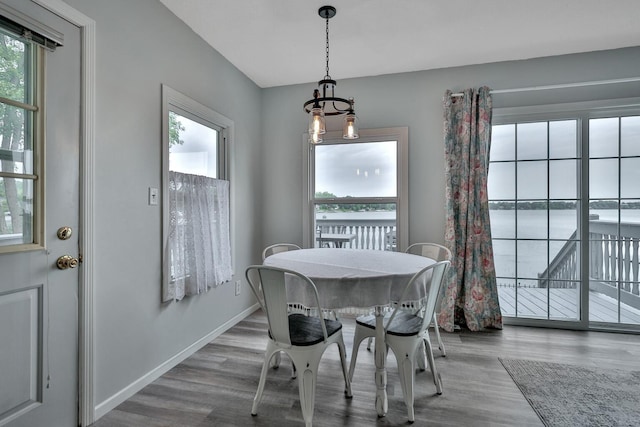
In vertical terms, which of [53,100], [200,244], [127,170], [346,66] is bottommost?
[200,244]

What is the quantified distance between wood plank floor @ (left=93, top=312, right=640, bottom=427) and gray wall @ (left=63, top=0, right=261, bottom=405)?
244mm

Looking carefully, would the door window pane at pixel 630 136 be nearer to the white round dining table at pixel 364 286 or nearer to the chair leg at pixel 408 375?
the white round dining table at pixel 364 286

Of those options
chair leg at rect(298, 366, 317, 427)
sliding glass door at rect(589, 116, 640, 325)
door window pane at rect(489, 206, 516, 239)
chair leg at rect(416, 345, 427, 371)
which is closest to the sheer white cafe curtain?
chair leg at rect(298, 366, 317, 427)

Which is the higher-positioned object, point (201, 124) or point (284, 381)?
point (201, 124)

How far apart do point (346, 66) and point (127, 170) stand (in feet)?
7.45

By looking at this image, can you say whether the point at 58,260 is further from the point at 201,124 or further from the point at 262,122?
the point at 262,122

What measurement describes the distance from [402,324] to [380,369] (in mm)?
294

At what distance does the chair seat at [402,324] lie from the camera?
71.7 inches

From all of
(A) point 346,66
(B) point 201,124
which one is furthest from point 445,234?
(B) point 201,124

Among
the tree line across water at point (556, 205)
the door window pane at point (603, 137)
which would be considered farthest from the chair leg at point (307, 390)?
the door window pane at point (603, 137)

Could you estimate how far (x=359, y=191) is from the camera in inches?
141

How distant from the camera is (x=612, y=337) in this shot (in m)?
2.91

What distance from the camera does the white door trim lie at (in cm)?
171

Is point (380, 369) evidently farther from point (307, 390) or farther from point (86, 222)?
point (86, 222)
